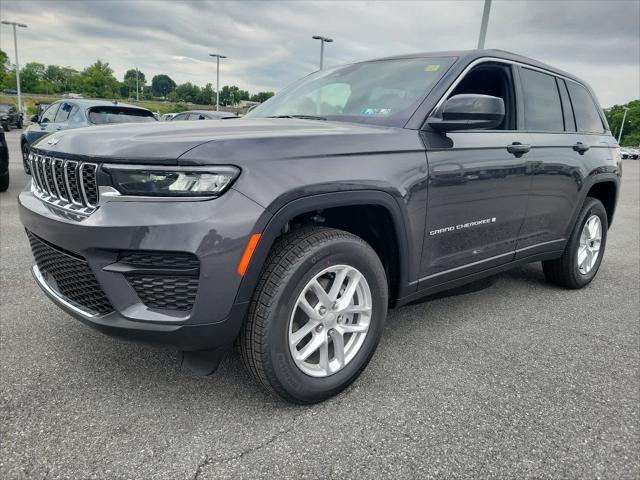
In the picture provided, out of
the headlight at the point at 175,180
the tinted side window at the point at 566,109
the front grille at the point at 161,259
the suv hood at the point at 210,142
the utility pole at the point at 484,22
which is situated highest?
the utility pole at the point at 484,22

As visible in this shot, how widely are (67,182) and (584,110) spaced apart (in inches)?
157

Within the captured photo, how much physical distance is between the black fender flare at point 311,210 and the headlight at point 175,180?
0.22 meters

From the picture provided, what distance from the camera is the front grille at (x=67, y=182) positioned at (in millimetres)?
1918

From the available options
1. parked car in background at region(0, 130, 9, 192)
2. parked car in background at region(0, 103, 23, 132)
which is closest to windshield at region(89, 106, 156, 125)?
parked car in background at region(0, 130, 9, 192)

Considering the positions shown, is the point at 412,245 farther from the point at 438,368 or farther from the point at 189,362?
the point at 189,362

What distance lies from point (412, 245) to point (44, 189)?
5.94 ft

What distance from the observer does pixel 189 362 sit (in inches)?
84.2

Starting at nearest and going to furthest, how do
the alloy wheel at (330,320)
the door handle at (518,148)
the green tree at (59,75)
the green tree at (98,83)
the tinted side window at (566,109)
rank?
1. the alloy wheel at (330,320)
2. the door handle at (518,148)
3. the tinted side window at (566,109)
4. the green tree at (98,83)
5. the green tree at (59,75)

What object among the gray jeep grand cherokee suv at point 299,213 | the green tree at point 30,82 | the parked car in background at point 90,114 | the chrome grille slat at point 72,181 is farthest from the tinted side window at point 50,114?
the green tree at point 30,82

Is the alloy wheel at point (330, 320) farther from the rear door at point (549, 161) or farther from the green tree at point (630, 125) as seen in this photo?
the green tree at point (630, 125)

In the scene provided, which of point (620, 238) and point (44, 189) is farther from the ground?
point (44, 189)

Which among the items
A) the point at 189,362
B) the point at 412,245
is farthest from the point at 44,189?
the point at 412,245

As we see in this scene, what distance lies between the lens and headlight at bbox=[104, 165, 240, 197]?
1.80 metres

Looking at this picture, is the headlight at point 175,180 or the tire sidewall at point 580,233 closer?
the headlight at point 175,180
